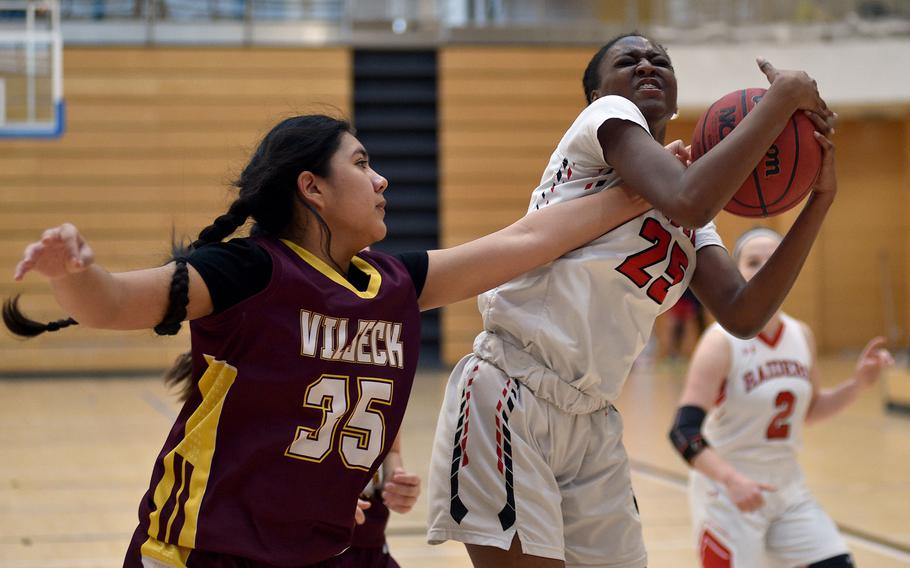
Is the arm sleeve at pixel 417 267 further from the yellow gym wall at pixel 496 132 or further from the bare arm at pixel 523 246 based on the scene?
the yellow gym wall at pixel 496 132

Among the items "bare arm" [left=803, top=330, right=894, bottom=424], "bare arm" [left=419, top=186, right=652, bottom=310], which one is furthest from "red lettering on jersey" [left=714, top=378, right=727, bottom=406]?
"bare arm" [left=419, top=186, right=652, bottom=310]

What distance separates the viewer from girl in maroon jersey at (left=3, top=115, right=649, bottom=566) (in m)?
1.94

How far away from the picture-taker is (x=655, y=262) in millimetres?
2408

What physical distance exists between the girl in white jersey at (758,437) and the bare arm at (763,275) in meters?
1.23

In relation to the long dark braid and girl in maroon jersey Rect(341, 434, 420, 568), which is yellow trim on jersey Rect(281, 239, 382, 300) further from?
girl in maroon jersey Rect(341, 434, 420, 568)

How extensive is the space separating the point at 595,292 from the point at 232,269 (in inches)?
32.6

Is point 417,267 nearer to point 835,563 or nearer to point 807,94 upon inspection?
point 807,94

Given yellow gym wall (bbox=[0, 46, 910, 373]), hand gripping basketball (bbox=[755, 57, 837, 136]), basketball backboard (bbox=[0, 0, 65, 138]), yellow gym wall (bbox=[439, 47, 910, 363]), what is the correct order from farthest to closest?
1. yellow gym wall (bbox=[439, 47, 910, 363])
2. yellow gym wall (bbox=[0, 46, 910, 373])
3. basketball backboard (bbox=[0, 0, 65, 138])
4. hand gripping basketball (bbox=[755, 57, 837, 136])

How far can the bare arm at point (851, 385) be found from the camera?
13.3 ft

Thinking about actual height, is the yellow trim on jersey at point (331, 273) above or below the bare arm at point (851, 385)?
above

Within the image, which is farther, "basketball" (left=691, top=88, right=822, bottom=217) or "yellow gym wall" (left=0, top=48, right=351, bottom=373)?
"yellow gym wall" (left=0, top=48, right=351, bottom=373)

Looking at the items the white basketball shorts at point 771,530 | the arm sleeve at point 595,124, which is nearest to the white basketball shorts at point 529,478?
the arm sleeve at point 595,124

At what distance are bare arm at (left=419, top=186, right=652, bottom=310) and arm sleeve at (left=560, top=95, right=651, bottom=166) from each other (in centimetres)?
10

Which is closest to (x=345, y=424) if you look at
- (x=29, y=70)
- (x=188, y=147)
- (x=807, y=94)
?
(x=807, y=94)
